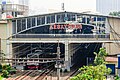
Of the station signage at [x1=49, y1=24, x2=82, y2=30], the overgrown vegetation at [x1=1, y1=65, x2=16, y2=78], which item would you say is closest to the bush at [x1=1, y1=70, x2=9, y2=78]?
the overgrown vegetation at [x1=1, y1=65, x2=16, y2=78]

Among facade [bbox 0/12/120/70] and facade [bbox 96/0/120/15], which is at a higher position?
facade [bbox 96/0/120/15]

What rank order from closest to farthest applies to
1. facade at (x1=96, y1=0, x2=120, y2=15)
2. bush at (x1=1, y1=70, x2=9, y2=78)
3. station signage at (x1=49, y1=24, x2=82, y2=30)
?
bush at (x1=1, y1=70, x2=9, y2=78), station signage at (x1=49, y1=24, x2=82, y2=30), facade at (x1=96, y1=0, x2=120, y2=15)

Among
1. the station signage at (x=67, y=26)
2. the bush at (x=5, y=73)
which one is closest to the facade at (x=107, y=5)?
the station signage at (x=67, y=26)

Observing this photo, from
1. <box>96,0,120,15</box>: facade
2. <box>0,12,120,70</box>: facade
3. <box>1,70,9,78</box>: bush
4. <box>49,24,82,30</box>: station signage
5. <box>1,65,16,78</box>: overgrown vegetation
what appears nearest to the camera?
<box>1,70,9,78</box>: bush

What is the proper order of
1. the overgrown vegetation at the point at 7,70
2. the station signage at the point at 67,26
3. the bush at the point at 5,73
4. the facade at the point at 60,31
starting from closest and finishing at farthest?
the bush at the point at 5,73
the overgrown vegetation at the point at 7,70
the facade at the point at 60,31
the station signage at the point at 67,26

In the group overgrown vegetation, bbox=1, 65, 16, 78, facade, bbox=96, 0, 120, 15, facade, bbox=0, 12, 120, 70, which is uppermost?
facade, bbox=96, 0, 120, 15

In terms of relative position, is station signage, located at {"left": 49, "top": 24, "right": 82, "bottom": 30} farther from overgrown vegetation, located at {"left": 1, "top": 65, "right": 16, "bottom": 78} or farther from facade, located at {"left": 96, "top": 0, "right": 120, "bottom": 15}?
facade, located at {"left": 96, "top": 0, "right": 120, "bottom": 15}

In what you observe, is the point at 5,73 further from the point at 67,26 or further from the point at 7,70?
the point at 67,26

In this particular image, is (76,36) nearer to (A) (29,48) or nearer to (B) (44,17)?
(B) (44,17)

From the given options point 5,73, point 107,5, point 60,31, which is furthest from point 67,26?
point 107,5

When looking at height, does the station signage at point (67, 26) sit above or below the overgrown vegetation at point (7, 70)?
above

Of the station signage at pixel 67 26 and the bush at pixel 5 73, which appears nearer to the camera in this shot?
the bush at pixel 5 73

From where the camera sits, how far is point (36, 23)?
89.9ft

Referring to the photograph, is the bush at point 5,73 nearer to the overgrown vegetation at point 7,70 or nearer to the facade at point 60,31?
the overgrown vegetation at point 7,70
